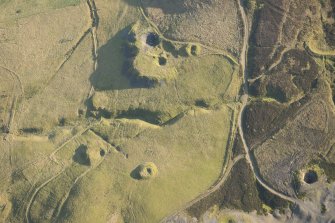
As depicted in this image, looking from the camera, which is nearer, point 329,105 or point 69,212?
point 69,212

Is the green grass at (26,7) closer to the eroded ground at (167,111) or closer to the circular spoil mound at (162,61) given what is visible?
the eroded ground at (167,111)

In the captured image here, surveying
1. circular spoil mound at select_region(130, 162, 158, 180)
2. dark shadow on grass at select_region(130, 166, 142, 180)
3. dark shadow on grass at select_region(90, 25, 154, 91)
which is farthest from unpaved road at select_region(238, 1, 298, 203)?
dark shadow on grass at select_region(130, 166, 142, 180)

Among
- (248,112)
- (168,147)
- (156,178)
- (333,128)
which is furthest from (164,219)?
(333,128)

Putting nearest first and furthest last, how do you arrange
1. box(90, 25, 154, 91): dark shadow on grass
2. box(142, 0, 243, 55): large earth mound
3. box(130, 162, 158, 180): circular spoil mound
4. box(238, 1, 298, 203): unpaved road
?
box(130, 162, 158, 180): circular spoil mound → box(238, 1, 298, 203): unpaved road → box(90, 25, 154, 91): dark shadow on grass → box(142, 0, 243, 55): large earth mound

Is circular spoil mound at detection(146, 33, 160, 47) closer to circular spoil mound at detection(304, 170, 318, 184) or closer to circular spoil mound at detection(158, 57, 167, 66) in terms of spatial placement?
circular spoil mound at detection(158, 57, 167, 66)

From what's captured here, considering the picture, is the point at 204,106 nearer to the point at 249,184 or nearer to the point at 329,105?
the point at 249,184

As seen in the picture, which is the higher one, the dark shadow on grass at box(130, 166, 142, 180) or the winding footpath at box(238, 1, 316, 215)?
the winding footpath at box(238, 1, 316, 215)

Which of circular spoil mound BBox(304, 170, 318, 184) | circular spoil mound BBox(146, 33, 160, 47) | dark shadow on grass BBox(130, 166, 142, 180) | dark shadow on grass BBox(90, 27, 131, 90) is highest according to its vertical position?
circular spoil mound BBox(146, 33, 160, 47)
